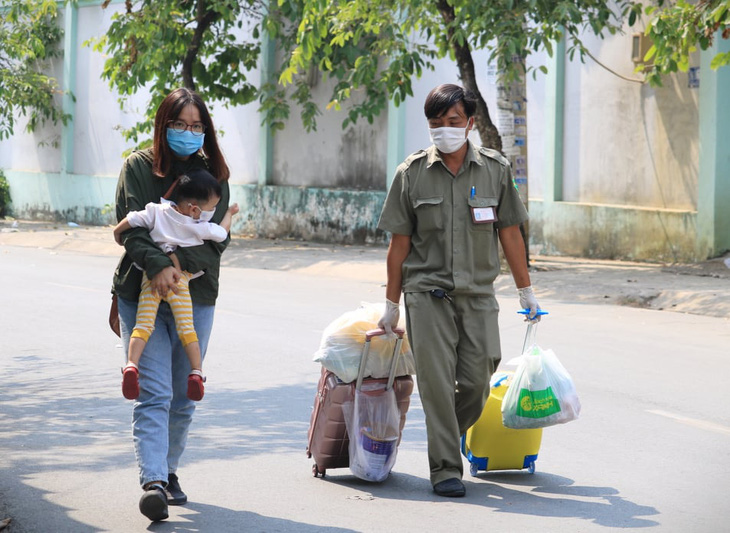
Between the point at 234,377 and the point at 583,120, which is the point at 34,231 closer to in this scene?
the point at 583,120

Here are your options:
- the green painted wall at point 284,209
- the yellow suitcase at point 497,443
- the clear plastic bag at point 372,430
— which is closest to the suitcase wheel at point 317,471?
the clear plastic bag at point 372,430

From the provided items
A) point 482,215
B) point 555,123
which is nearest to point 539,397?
point 482,215

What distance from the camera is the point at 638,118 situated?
55.6ft

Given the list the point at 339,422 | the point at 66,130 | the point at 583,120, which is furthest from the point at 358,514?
the point at 66,130

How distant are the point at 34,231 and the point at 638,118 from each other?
505 inches

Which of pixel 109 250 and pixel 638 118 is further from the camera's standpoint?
pixel 109 250

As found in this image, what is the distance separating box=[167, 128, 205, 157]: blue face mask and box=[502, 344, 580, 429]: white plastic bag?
5.96 ft

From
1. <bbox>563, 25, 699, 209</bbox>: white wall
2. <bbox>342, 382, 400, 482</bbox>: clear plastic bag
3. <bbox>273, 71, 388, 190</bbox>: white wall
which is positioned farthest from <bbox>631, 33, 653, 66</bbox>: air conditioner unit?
<bbox>342, 382, 400, 482</bbox>: clear plastic bag

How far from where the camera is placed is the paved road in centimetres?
527

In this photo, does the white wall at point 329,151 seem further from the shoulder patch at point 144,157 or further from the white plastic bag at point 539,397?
the shoulder patch at point 144,157

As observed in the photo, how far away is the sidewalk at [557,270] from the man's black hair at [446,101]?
714 cm

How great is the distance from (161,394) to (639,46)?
1290 centimetres

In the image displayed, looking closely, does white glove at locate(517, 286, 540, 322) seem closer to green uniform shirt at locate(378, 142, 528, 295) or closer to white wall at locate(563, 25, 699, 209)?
green uniform shirt at locate(378, 142, 528, 295)

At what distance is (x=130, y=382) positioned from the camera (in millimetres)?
4898
